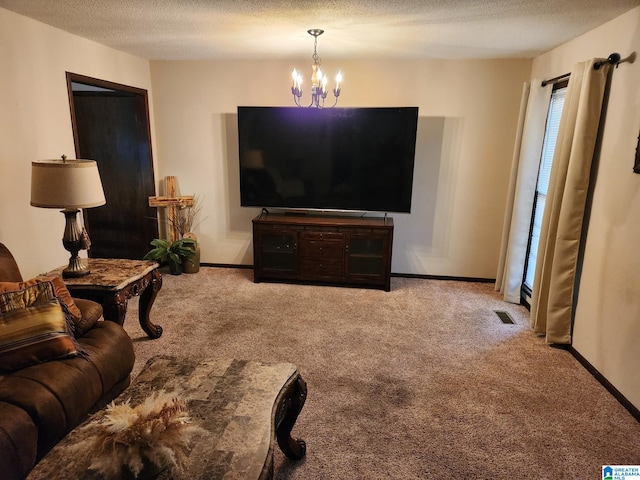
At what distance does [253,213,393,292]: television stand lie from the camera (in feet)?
13.3

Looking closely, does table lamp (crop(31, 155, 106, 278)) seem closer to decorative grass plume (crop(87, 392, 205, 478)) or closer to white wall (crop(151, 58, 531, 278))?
decorative grass plume (crop(87, 392, 205, 478))

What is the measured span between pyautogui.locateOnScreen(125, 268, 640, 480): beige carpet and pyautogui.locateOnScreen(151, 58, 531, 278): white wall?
0.63m

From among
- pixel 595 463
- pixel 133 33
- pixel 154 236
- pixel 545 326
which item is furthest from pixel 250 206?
pixel 595 463

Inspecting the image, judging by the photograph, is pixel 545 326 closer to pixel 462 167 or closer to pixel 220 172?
pixel 462 167

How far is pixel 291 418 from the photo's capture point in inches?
71.4

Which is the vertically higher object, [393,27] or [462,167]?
[393,27]

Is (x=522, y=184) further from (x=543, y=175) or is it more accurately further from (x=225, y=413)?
(x=225, y=413)

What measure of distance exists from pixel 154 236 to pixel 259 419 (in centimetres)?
378

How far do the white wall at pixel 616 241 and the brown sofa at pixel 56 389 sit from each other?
2.92 metres

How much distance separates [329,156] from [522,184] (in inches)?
73.8

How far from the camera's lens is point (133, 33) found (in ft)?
10.4

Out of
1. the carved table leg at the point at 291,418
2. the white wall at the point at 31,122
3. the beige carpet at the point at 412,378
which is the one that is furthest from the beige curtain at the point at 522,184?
the white wall at the point at 31,122

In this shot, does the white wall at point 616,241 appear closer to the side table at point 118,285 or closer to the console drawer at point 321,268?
the console drawer at point 321,268

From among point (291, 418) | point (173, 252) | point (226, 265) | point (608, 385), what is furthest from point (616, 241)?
point (173, 252)
